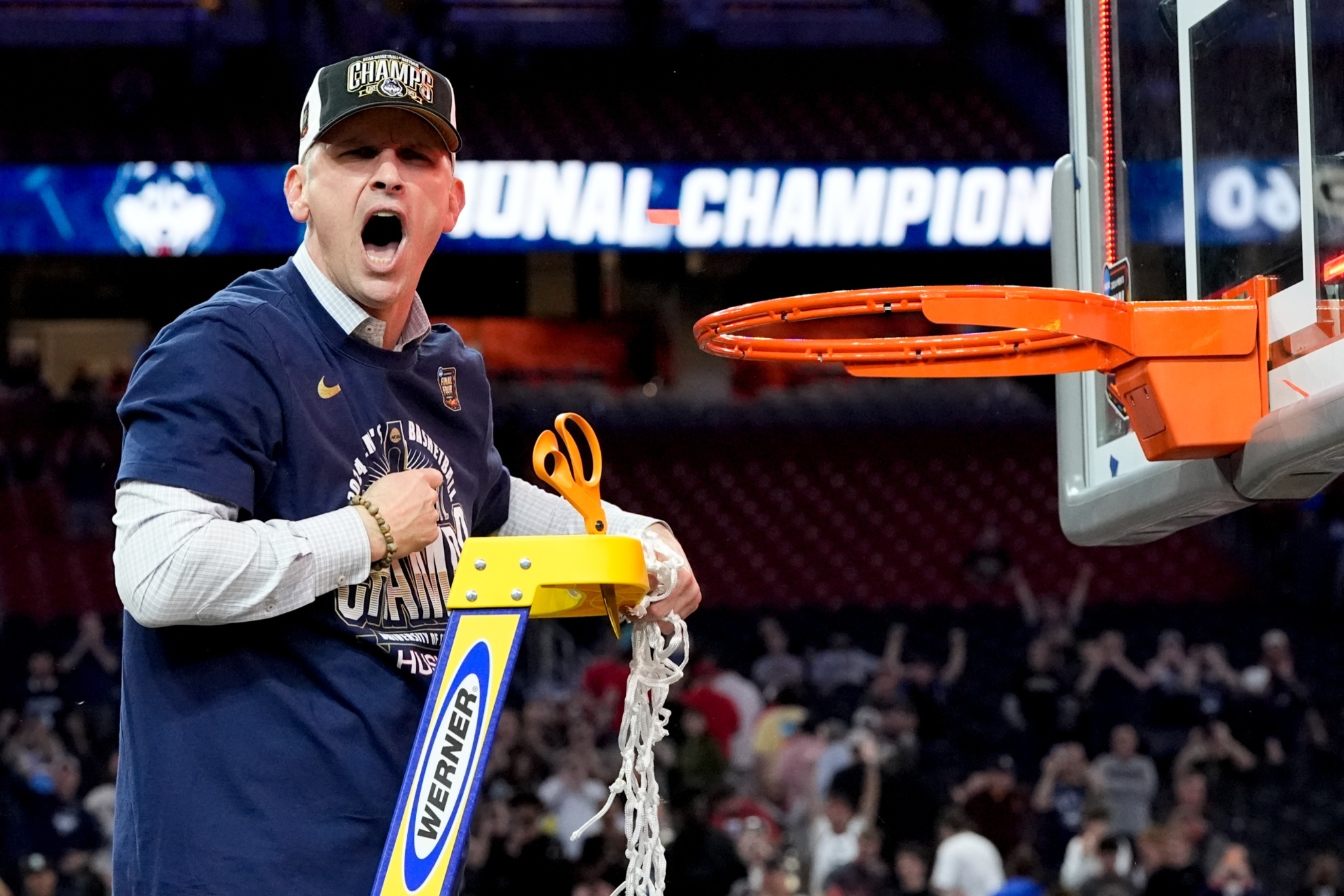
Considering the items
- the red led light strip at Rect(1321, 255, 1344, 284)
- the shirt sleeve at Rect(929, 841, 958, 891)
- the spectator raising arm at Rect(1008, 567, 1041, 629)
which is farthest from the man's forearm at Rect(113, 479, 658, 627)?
the spectator raising arm at Rect(1008, 567, 1041, 629)

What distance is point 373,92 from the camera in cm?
206

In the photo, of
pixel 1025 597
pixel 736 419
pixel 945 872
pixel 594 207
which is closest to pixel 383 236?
pixel 945 872

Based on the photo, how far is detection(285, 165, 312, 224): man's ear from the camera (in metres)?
2.14

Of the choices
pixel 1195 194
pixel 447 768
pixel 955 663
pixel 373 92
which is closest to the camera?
pixel 447 768

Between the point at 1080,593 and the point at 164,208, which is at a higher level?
the point at 164,208

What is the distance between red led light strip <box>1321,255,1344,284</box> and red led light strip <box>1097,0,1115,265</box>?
2.03 ft

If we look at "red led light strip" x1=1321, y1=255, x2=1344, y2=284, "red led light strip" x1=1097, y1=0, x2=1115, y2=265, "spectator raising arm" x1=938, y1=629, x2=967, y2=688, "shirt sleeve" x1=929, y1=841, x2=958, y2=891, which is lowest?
"shirt sleeve" x1=929, y1=841, x2=958, y2=891

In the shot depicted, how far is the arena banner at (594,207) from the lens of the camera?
1269cm

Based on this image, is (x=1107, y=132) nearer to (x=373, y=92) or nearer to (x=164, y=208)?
(x=373, y=92)

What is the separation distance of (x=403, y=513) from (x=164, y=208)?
37.4ft

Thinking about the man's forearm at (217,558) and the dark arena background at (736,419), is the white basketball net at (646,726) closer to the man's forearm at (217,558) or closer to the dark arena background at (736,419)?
the man's forearm at (217,558)

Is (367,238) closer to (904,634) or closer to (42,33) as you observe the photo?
(904,634)

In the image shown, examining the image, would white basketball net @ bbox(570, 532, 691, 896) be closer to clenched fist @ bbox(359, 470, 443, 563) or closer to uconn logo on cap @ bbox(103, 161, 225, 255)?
clenched fist @ bbox(359, 470, 443, 563)

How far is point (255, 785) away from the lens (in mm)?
1926
